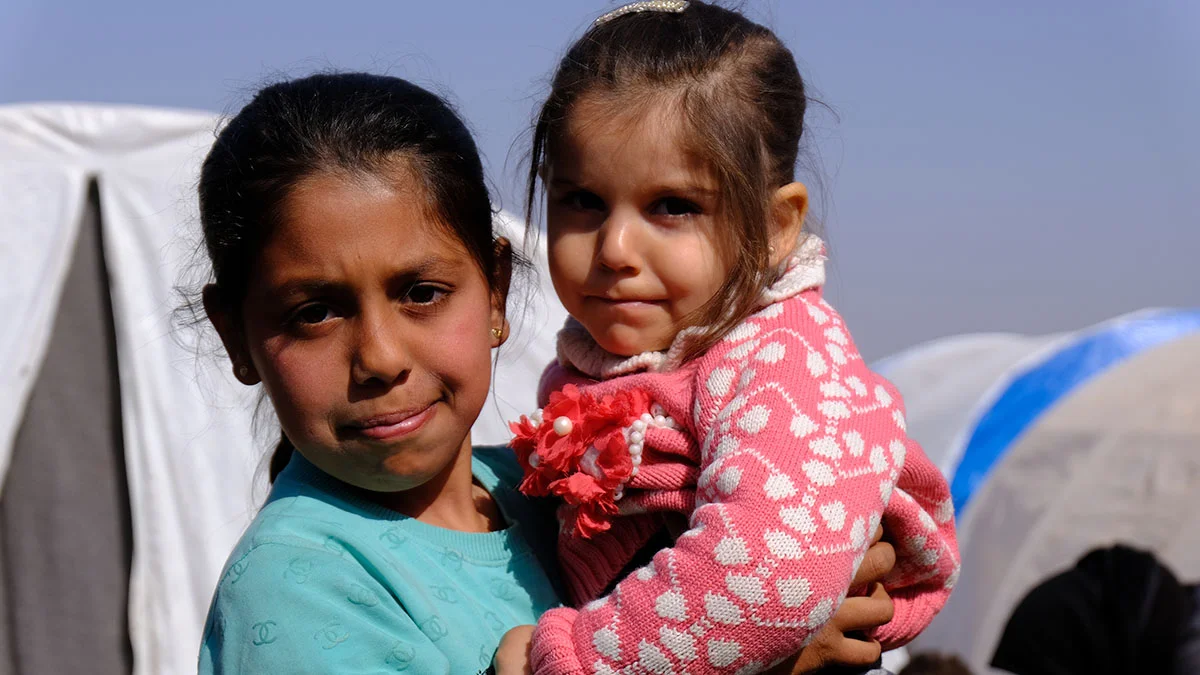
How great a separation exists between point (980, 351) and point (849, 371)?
695cm

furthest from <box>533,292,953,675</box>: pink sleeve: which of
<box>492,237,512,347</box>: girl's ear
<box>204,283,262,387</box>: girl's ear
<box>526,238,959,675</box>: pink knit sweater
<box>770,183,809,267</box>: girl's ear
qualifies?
<box>204,283,262,387</box>: girl's ear

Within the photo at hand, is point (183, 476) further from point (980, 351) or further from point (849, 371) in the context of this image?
point (980, 351)

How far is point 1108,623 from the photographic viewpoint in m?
4.24

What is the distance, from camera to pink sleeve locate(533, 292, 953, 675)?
121 cm

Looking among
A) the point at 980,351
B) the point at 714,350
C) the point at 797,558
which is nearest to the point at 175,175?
the point at 714,350

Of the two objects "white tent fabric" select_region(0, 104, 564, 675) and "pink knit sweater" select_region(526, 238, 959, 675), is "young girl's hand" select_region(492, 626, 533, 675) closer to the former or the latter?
"pink knit sweater" select_region(526, 238, 959, 675)

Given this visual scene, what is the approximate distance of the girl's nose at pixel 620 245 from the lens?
145 centimetres

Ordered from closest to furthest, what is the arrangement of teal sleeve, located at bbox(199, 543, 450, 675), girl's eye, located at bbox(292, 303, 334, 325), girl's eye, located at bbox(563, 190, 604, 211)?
teal sleeve, located at bbox(199, 543, 450, 675) → girl's eye, located at bbox(292, 303, 334, 325) → girl's eye, located at bbox(563, 190, 604, 211)

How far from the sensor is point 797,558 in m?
1.22

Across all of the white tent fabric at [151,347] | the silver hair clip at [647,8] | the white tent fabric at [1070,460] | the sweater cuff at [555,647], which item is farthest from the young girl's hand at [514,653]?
the white tent fabric at [1070,460]

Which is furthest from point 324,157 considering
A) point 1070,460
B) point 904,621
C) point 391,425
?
point 1070,460

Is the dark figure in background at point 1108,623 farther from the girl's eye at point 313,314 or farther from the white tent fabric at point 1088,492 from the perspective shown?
the girl's eye at point 313,314

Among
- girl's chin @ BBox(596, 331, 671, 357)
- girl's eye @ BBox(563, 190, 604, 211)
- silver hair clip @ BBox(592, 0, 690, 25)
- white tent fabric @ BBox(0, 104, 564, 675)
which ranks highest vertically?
silver hair clip @ BBox(592, 0, 690, 25)

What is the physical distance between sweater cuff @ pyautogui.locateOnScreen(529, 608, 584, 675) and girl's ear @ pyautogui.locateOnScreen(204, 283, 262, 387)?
43cm
